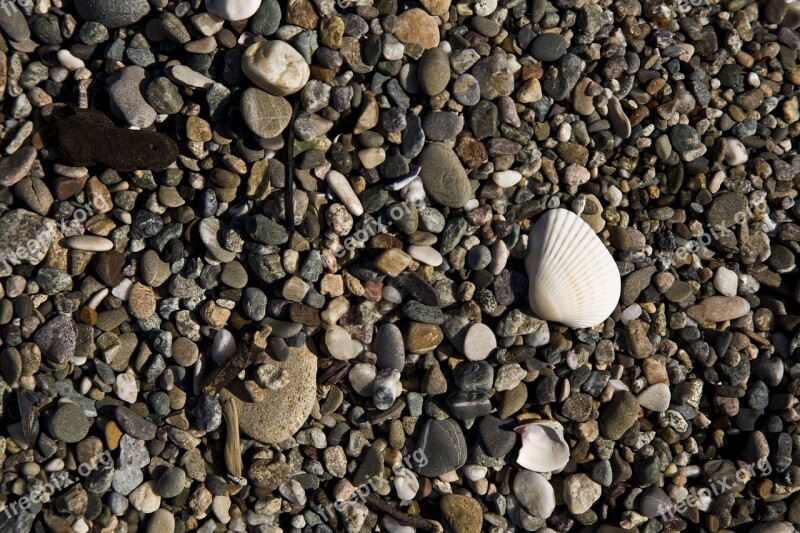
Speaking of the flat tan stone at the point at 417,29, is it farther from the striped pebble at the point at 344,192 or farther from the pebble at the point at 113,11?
the pebble at the point at 113,11

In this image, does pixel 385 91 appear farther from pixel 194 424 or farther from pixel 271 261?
pixel 194 424

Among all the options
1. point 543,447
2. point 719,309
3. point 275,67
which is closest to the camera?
point 275,67

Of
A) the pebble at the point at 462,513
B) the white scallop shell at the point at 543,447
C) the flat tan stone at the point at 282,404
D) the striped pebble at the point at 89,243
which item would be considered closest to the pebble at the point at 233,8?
the striped pebble at the point at 89,243

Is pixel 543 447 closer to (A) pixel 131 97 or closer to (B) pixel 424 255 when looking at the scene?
(B) pixel 424 255

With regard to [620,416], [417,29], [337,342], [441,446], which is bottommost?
[441,446]

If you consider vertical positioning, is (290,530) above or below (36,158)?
below

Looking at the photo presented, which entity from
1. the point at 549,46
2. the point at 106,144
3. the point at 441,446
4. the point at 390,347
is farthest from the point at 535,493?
the point at 106,144

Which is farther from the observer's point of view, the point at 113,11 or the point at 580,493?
the point at 580,493

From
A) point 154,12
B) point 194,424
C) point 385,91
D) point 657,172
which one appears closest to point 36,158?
point 154,12
